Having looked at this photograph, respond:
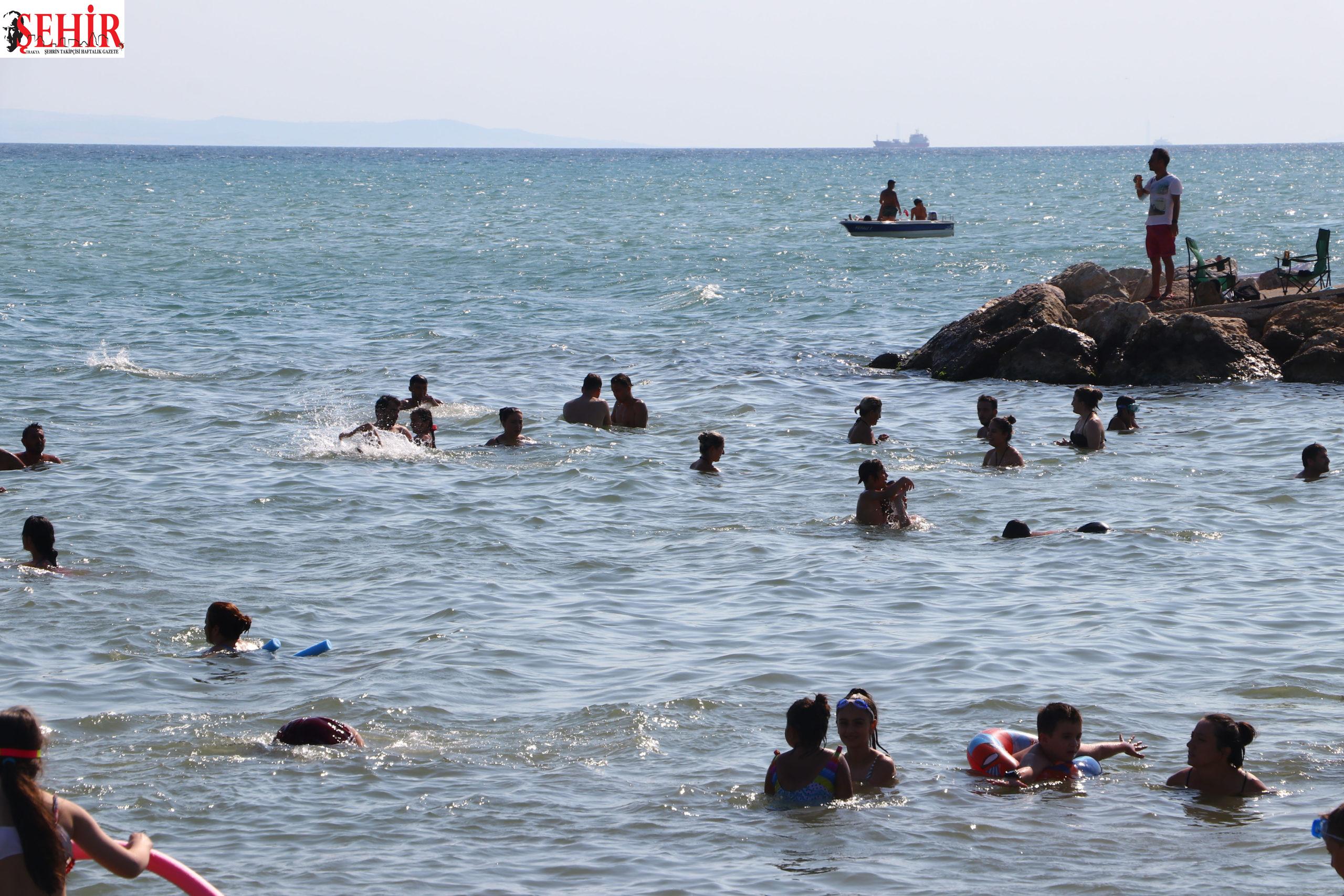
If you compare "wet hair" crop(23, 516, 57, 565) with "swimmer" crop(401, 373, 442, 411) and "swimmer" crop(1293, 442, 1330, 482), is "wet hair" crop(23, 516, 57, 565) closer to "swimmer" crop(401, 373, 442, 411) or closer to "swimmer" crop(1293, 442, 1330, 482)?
"swimmer" crop(401, 373, 442, 411)

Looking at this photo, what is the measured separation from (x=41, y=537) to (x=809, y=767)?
7.17 metres

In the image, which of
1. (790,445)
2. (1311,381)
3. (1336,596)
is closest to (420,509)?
(790,445)

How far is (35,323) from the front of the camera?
2908 centimetres

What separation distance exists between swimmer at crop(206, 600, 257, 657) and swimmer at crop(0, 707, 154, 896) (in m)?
5.07

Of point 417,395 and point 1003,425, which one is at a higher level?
point 1003,425

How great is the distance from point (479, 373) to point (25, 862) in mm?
19069

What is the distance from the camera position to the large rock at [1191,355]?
2052 centimetres

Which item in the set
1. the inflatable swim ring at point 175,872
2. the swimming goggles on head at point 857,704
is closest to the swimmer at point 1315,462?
the swimming goggles on head at point 857,704

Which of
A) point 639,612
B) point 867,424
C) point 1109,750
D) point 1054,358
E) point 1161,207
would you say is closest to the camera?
point 1109,750

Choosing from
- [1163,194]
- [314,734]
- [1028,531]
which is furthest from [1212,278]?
[314,734]

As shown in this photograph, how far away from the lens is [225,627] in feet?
33.0

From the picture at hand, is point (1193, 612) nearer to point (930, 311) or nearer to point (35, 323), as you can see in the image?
point (930, 311)

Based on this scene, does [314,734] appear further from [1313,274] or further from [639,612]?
[1313,274]

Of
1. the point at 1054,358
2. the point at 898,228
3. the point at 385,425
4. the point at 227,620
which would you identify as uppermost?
the point at 898,228
